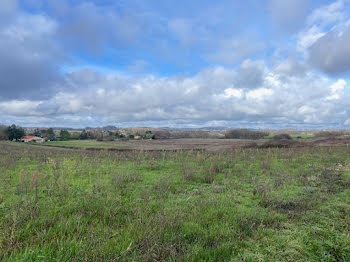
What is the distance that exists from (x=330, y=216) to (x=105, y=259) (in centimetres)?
586

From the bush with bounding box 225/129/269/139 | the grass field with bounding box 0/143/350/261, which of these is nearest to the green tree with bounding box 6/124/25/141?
the bush with bounding box 225/129/269/139

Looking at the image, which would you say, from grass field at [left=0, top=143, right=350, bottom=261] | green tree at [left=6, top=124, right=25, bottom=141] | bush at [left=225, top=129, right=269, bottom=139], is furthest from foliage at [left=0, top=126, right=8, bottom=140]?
bush at [left=225, top=129, right=269, bottom=139]

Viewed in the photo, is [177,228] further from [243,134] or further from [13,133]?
[13,133]

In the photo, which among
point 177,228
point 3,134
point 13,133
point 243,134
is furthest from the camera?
point 243,134

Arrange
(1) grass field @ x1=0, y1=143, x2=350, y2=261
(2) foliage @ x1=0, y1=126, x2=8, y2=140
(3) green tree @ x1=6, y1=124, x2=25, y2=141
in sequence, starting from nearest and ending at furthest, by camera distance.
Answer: (1) grass field @ x1=0, y1=143, x2=350, y2=261
(2) foliage @ x1=0, y1=126, x2=8, y2=140
(3) green tree @ x1=6, y1=124, x2=25, y2=141

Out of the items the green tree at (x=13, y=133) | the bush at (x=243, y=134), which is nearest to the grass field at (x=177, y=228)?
the bush at (x=243, y=134)

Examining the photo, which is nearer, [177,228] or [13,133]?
[177,228]

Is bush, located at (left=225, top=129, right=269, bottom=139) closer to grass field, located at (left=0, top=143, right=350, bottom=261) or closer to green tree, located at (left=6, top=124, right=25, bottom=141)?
grass field, located at (left=0, top=143, right=350, bottom=261)

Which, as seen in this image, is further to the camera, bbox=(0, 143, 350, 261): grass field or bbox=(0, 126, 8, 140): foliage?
bbox=(0, 126, 8, 140): foliage

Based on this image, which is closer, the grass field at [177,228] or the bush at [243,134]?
the grass field at [177,228]

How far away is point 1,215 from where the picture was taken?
487cm

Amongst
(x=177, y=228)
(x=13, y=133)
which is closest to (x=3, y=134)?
(x=13, y=133)

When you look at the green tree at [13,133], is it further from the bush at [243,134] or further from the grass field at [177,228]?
the grass field at [177,228]

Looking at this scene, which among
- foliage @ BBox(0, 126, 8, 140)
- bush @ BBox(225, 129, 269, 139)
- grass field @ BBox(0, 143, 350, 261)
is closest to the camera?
grass field @ BBox(0, 143, 350, 261)
